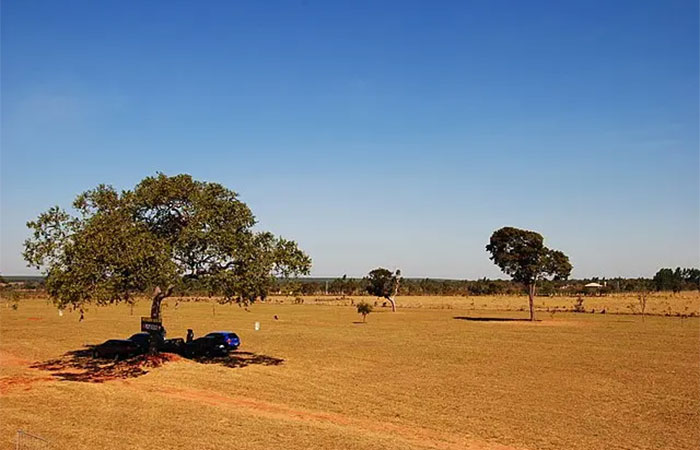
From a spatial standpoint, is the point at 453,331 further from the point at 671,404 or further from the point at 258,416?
the point at 258,416

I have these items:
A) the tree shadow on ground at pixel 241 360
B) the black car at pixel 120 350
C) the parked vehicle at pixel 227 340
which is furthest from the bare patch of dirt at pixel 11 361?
the parked vehicle at pixel 227 340

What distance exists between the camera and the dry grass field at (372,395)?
18.0m

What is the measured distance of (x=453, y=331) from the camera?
5359 centimetres

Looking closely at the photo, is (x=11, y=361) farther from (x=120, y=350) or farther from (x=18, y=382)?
(x=18, y=382)

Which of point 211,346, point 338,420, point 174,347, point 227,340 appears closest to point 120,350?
point 174,347

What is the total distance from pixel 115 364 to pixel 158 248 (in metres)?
8.13

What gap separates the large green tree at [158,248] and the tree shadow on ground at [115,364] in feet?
9.61

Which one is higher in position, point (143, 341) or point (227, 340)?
point (227, 340)

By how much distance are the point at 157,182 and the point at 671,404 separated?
89.7 ft

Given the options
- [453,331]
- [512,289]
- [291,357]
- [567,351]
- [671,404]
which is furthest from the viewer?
[512,289]

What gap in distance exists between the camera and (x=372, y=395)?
24.5 meters

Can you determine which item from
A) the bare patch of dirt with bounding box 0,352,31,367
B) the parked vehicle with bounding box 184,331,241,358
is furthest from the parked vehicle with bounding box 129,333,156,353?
the bare patch of dirt with bounding box 0,352,31,367

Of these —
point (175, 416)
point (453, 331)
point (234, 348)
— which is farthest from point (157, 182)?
point (453, 331)

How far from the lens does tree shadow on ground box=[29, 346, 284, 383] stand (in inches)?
1155
